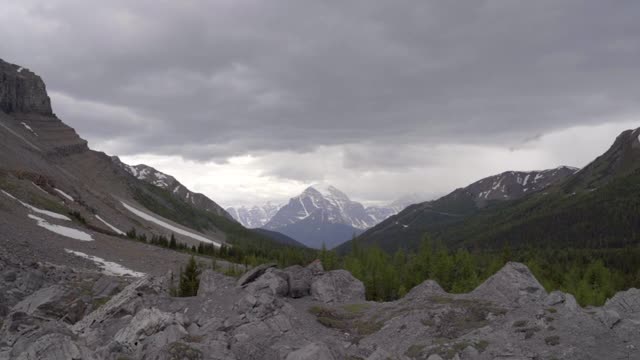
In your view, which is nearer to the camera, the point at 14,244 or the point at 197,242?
the point at 14,244

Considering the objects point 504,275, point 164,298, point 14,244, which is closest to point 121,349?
point 164,298

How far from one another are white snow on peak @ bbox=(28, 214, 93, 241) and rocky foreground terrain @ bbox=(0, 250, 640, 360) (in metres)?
33.5

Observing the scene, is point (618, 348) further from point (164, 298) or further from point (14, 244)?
point (14, 244)

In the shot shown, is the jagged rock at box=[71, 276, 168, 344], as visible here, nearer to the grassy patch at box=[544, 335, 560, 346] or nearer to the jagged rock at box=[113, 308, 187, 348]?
the jagged rock at box=[113, 308, 187, 348]

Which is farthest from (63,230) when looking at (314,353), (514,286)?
(314,353)

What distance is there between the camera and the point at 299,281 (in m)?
57.4

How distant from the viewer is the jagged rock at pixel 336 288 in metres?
55.9

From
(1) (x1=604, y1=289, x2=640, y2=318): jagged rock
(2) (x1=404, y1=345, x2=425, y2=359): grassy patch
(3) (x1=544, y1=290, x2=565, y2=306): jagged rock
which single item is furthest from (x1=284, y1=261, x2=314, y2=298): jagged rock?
(1) (x1=604, y1=289, x2=640, y2=318): jagged rock

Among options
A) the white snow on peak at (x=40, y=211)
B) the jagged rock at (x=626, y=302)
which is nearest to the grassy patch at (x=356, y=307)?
the jagged rock at (x=626, y=302)

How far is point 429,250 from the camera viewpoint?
341 feet

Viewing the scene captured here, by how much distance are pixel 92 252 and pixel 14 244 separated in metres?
15.7

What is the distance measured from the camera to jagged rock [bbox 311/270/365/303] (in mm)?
55906

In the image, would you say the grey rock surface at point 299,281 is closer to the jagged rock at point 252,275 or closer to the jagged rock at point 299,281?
the jagged rock at point 299,281

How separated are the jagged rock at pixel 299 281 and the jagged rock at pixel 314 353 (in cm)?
2630
